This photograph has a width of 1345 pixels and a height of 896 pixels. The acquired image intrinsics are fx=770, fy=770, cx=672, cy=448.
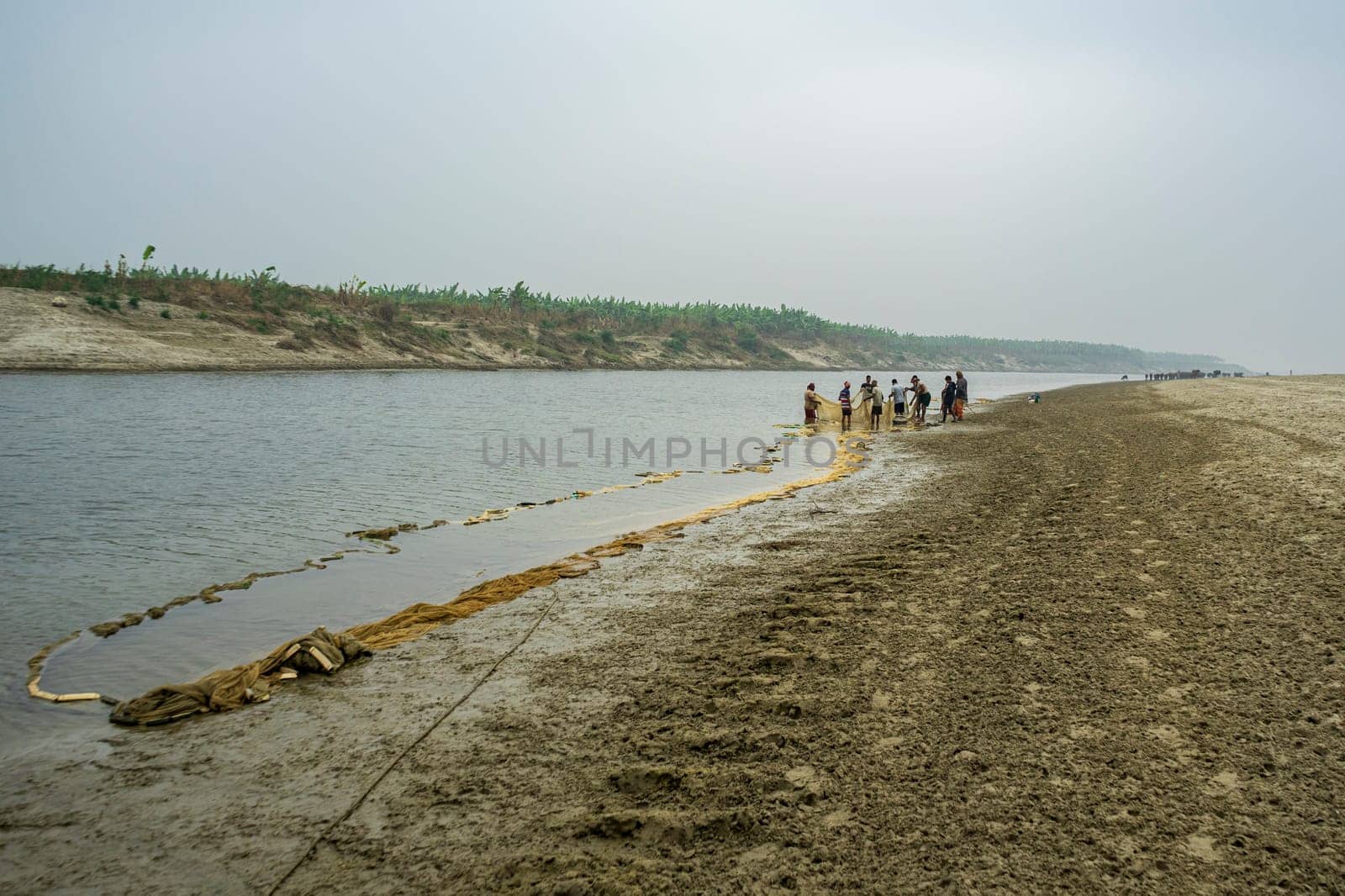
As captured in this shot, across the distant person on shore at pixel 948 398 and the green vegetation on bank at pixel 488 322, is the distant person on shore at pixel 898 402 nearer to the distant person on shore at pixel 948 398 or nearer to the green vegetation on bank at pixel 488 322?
the distant person on shore at pixel 948 398

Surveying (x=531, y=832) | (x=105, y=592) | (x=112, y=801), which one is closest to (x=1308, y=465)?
(x=531, y=832)

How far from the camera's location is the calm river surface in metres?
6.68

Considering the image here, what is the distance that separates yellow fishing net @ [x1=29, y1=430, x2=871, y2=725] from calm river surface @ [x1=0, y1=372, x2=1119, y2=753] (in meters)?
0.28

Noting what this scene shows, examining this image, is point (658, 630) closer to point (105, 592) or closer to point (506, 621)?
point (506, 621)

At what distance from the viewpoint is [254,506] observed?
1232 cm

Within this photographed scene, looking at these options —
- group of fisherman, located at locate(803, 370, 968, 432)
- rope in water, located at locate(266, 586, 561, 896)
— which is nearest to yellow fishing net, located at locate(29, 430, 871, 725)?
rope in water, located at locate(266, 586, 561, 896)

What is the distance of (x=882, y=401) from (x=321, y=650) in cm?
2409

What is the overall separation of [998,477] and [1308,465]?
4.36m

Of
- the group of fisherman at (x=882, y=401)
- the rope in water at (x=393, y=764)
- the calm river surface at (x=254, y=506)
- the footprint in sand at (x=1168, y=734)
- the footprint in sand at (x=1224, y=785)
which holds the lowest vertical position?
the calm river surface at (x=254, y=506)

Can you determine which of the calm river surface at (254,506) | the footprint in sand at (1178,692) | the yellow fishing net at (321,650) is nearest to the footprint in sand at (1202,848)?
the footprint in sand at (1178,692)

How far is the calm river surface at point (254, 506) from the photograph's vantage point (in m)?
6.68

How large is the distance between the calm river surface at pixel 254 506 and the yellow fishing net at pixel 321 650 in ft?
0.91

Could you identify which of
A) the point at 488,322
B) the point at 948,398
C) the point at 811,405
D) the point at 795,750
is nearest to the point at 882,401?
the point at 811,405

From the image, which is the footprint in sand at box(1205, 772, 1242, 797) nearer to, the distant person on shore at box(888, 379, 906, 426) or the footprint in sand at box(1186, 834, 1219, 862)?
the footprint in sand at box(1186, 834, 1219, 862)
